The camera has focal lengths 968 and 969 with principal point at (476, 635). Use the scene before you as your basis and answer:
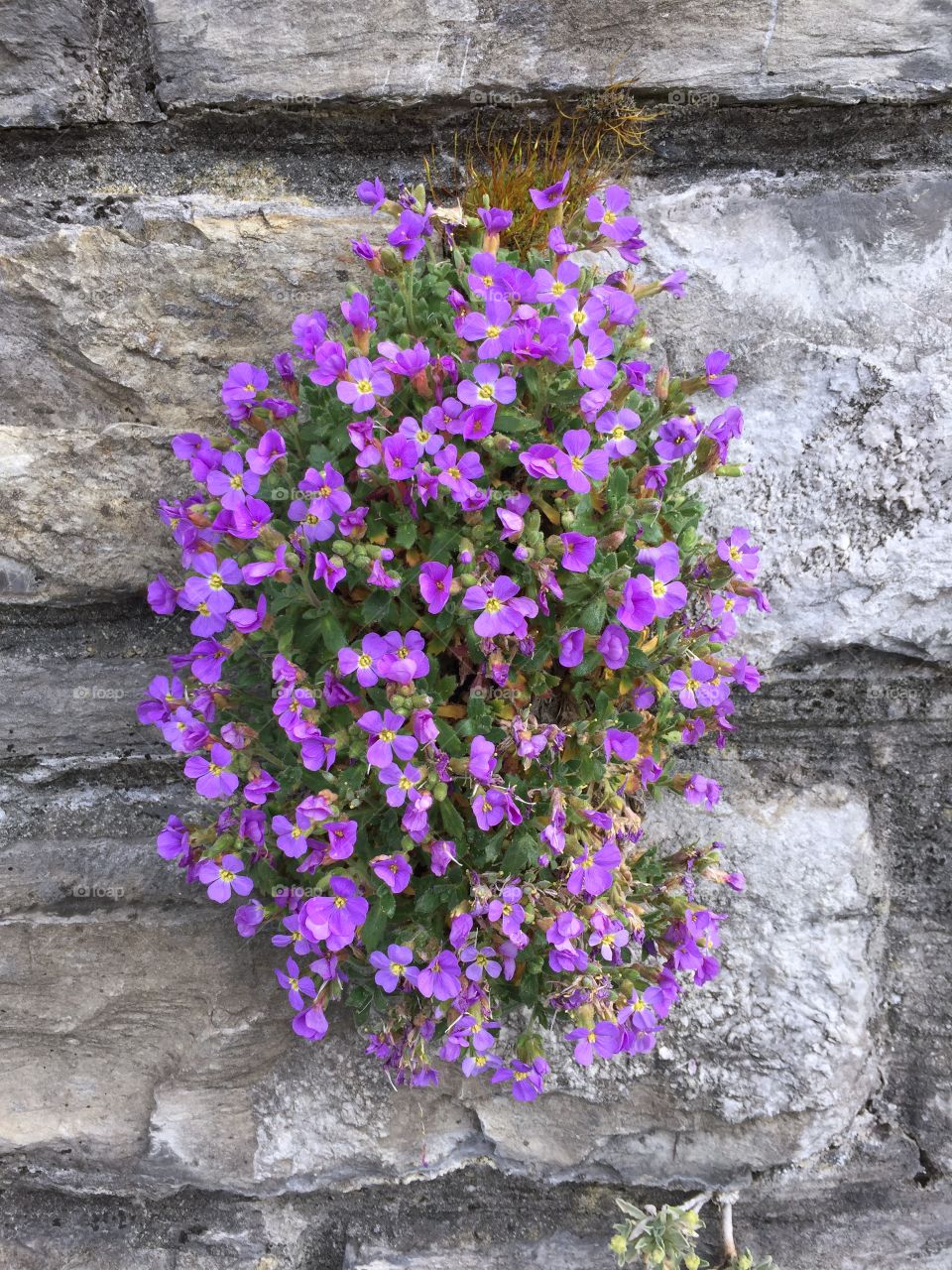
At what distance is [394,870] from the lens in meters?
1.76

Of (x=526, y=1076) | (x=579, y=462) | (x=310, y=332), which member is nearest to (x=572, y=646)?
(x=579, y=462)

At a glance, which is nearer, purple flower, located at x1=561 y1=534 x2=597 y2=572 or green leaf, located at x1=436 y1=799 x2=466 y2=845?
purple flower, located at x1=561 y1=534 x2=597 y2=572

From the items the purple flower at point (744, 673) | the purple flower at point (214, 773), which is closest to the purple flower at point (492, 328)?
the purple flower at point (744, 673)

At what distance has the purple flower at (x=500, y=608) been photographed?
1638 mm

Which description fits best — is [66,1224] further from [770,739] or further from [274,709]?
[770,739]

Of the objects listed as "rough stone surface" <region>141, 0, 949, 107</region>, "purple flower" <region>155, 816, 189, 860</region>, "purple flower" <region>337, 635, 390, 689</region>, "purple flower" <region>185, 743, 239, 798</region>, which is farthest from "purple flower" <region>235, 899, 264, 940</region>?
"rough stone surface" <region>141, 0, 949, 107</region>

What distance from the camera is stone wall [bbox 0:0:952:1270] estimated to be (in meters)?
2.02

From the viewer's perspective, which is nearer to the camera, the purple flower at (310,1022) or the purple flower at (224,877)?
the purple flower at (224,877)

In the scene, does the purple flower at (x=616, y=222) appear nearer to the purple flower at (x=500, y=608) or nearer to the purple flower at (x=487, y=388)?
the purple flower at (x=487, y=388)

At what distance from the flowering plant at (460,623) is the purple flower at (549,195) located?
0.01 meters

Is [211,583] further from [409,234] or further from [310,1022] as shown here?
[310,1022]

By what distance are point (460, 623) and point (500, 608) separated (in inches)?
5.7

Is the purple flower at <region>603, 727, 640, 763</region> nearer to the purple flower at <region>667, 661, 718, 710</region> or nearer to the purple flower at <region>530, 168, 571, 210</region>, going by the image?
the purple flower at <region>667, 661, 718, 710</region>

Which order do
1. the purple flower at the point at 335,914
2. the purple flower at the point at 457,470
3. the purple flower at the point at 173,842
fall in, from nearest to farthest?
1. the purple flower at the point at 457,470
2. the purple flower at the point at 335,914
3. the purple flower at the point at 173,842
